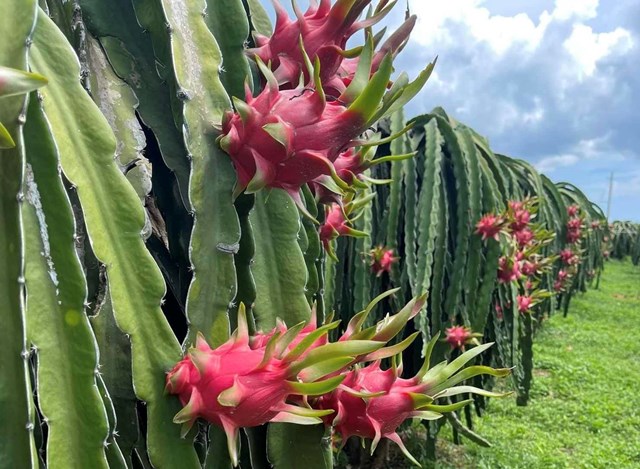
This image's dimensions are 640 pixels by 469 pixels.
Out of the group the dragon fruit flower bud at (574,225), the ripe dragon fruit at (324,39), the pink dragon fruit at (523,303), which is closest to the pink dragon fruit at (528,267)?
the pink dragon fruit at (523,303)

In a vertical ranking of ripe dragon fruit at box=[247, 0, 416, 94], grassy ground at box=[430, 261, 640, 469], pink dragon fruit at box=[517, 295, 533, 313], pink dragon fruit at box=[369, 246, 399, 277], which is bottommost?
grassy ground at box=[430, 261, 640, 469]

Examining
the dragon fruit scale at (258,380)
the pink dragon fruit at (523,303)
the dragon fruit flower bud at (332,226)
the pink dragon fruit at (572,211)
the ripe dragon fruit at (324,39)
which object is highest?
the pink dragon fruit at (572,211)

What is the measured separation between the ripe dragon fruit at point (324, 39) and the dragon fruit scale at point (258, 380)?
32cm

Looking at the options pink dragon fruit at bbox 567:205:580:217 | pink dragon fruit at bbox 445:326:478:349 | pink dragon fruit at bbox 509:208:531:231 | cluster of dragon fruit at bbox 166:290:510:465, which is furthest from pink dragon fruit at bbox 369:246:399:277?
pink dragon fruit at bbox 567:205:580:217

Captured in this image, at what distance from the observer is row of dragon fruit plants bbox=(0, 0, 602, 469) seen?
19.3 inches

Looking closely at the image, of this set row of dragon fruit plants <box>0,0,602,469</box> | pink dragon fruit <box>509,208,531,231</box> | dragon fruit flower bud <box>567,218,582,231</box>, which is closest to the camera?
row of dragon fruit plants <box>0,0,602,469</box>

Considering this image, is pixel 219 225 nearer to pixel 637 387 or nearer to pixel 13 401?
pixel 13 401

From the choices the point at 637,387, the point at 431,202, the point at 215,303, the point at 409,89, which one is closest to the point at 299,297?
the point at 215,303

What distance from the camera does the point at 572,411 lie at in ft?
14.9

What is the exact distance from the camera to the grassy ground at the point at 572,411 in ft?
11.8

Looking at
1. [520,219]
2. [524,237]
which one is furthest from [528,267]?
[520,219]

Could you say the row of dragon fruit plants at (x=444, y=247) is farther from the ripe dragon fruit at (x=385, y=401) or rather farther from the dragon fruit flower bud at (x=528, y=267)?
the ripe dragon fruit at (x=385, y=401)

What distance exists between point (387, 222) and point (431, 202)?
168mm

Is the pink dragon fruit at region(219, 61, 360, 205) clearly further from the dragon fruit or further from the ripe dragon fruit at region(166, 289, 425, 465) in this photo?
the dragon fruit
